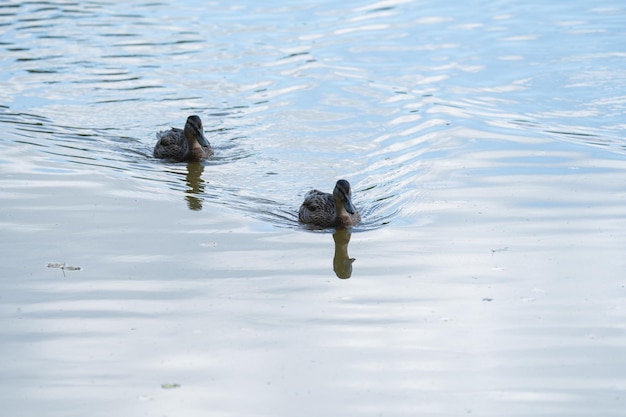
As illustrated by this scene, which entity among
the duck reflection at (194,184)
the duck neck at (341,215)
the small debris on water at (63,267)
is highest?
the small debris on water at (63,267)

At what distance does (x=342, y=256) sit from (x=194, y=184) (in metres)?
3.51

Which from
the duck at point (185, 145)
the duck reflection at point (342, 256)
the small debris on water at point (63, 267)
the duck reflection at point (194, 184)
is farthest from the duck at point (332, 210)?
the duck at point (185, 145)

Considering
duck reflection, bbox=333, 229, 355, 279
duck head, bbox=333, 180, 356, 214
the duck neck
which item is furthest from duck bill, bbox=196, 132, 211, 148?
duck reflection, bbox=333, 229, 355, 279

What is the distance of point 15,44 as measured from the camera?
21.8m

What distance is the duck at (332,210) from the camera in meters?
12.1

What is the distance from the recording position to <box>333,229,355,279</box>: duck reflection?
34.1 feet

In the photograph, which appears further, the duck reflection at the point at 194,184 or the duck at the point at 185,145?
the duck at the point at 185,145

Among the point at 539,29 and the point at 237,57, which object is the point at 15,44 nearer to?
the point at 237,57

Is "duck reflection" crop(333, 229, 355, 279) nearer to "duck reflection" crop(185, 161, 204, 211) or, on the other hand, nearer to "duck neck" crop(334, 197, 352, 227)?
"duck neck" crop(334, 197, 352, 227)

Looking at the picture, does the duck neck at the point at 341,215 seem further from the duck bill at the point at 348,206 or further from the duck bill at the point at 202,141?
the duck bill at the point at 202,141

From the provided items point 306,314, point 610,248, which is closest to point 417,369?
point 306,314

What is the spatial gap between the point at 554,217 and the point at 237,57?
10137 mm

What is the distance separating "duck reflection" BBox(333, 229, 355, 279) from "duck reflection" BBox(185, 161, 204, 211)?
5.51 ft

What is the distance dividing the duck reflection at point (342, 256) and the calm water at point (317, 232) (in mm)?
43
